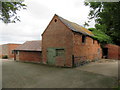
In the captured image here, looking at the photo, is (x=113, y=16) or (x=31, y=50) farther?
(x=31, y=50)

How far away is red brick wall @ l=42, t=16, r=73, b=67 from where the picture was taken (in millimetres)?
12961

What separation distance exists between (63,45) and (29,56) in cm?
828

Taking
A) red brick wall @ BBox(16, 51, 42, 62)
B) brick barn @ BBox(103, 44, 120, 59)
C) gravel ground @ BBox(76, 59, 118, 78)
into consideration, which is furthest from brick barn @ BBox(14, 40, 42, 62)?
brick barn @ BBox(103, 44, 120, 59)

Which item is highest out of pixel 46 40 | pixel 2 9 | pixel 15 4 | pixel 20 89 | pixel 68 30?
pixel 15 4

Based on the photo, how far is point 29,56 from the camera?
18.2 metres

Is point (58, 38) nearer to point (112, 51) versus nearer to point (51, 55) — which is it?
point (51, 55)

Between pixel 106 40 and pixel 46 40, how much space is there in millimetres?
15301

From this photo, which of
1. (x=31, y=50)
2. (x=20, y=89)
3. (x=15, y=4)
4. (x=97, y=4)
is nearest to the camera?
(x=20, y=89)

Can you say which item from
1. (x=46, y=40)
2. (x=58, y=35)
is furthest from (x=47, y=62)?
(x=58, y=35)

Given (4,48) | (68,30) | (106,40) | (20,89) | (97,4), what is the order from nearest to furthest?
(20,89) → (97,4) → (68,30) → (106,40) → (4,48)

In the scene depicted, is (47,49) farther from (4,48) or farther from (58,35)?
(4,48)

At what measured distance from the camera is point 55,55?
46.6 ft

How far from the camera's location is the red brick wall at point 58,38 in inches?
A: 510

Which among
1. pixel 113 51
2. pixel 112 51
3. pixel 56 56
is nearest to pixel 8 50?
pixel 56 56
